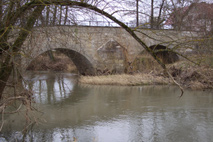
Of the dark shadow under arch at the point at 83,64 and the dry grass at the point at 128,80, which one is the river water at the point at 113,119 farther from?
the dark shadow under arch at the point at 83,64

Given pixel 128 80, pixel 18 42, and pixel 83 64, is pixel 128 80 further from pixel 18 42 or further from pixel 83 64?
pixel 18 42

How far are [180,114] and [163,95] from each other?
3.25 meters

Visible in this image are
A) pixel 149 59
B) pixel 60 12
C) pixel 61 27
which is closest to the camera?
pixel 60 12

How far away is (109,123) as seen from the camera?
6008 millimetres

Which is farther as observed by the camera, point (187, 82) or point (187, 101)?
point (187, 82)

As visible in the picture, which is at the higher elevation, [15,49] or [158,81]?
[15,49]

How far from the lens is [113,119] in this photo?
6387 millimetres

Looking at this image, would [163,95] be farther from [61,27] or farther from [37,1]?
[37,1]

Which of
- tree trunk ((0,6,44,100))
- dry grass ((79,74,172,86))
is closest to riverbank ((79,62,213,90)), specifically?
dry grass ((79,74,172,86))

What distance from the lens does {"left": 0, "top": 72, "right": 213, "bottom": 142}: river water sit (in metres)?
5.03

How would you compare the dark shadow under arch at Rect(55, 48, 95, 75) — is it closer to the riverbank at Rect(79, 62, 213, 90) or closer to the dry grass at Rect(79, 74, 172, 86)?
the riverbank at Rect(79, 62, 213, 90)

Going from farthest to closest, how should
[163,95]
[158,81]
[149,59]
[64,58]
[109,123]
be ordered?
[64,58] < [149,59] < [158,81] < [163,95] < [109,123]

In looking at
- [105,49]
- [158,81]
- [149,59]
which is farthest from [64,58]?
[158,81]

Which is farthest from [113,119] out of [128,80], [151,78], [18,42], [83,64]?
[83,64]
